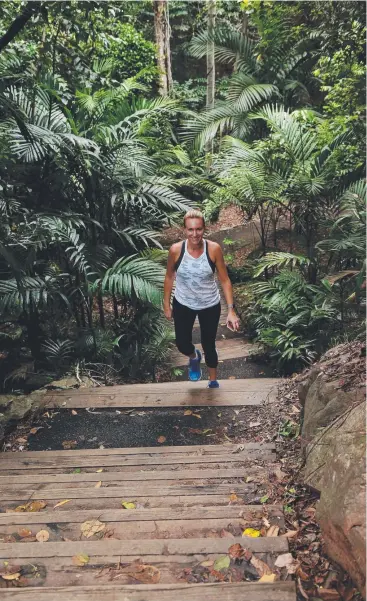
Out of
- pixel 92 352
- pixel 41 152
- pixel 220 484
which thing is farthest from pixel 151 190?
pixel 220 484

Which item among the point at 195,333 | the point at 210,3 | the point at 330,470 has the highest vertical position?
the point at 210,3

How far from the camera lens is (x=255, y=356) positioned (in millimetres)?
6656

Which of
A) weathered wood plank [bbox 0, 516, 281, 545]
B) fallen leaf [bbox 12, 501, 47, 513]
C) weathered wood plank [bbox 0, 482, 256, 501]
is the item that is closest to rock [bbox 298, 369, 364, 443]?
weathered wood plank [bbox 0, 482, 256, 501]

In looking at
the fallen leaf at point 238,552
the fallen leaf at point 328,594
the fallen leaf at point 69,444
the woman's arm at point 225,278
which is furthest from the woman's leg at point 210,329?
the fallen leaf at point 328,594

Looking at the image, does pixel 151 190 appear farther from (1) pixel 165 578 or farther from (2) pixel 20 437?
(1) pixel 165 578

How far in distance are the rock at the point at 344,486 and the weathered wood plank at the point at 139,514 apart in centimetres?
31

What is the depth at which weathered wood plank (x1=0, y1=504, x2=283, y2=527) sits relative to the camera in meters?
2.58

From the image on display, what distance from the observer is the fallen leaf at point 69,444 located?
4.09m

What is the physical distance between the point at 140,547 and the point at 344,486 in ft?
3.00

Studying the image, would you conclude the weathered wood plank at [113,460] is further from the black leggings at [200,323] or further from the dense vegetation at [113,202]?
the dense vegetation at [113,202]

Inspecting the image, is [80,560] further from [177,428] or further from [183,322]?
[183,322]

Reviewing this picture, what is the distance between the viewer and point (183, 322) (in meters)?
4.52

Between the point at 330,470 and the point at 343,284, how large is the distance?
3.41 m

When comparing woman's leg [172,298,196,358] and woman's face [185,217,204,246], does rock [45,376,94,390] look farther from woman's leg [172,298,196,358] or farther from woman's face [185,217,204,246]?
woman's face [185,217,204,246]
